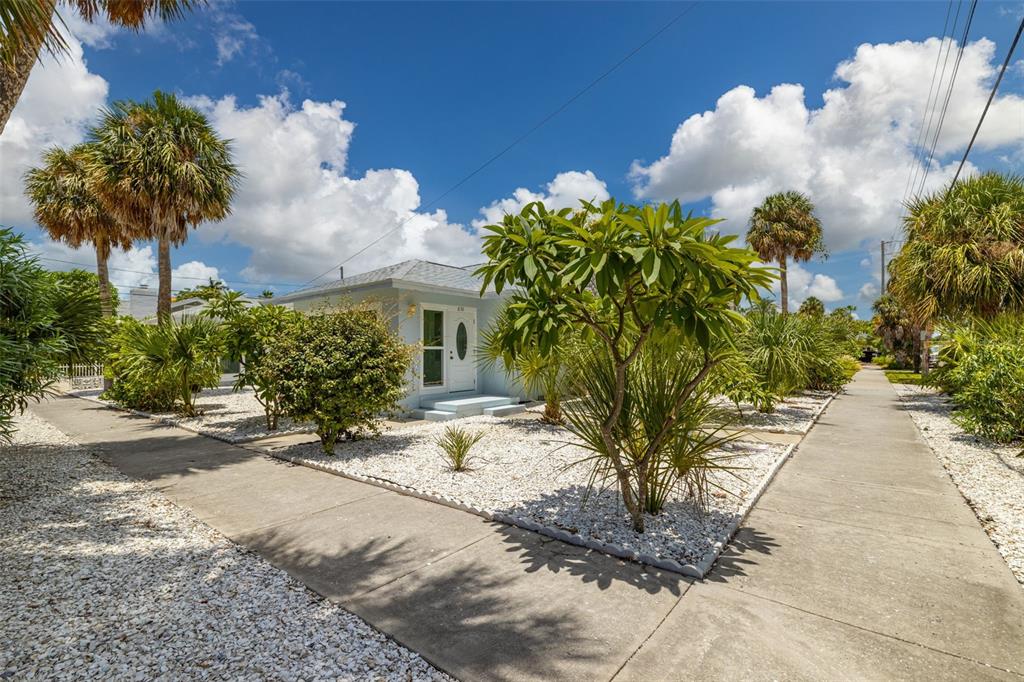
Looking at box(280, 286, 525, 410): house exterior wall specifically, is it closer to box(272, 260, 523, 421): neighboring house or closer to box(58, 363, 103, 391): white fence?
box(272, 260, 523, 421): neighboring house

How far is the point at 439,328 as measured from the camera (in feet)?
40.2

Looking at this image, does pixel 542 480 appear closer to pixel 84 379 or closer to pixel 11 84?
pixel 11 84

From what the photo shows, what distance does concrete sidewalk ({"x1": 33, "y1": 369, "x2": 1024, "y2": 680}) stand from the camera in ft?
8.09

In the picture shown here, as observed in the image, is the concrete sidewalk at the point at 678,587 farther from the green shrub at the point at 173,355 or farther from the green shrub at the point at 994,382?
the green shrub at the point at 173,355

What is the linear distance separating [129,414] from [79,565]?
11.5 metres

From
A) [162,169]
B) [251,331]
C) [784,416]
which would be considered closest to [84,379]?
[162,169]

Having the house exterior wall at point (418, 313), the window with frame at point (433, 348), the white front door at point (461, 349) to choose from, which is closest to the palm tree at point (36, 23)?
the house exterior wall at point (418, 313)

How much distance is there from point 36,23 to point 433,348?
31.2 feet

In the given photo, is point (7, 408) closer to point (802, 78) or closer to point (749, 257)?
point (749, 257)

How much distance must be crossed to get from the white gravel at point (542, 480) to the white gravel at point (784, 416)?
5.47ft

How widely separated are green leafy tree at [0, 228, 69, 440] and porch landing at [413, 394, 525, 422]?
6.50 metres

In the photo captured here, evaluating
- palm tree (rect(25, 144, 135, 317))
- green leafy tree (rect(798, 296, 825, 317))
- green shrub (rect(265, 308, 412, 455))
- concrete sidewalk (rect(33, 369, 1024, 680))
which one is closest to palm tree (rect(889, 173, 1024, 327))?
concrete sidewalk (rect(33, 369, 1024, 680))

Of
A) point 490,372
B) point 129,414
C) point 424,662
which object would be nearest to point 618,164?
point 490,372

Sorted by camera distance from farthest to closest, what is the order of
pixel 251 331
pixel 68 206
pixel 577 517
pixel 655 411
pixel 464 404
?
1. pixel 68 206
2. pixel 464 404
3. pixel 251 331
4. pixel 577 517
5. pixel 655 411
